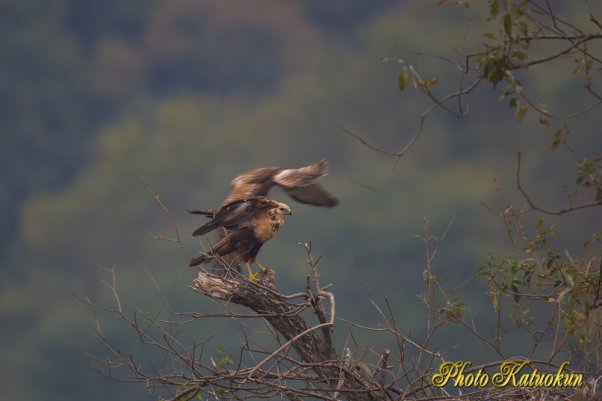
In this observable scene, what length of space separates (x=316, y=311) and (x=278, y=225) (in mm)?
1203

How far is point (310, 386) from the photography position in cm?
495

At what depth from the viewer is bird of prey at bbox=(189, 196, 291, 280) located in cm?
590

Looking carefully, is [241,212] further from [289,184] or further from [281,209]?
[289,184]

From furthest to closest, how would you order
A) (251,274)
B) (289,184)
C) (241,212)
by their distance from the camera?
(289,184) → (241,212) → (251,274)

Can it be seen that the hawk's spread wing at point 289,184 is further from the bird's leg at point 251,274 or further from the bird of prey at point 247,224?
the bird's leg at point 251,274

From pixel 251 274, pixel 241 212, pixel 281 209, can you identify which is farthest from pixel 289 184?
pixel 251 274

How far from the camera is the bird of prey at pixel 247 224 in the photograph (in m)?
5.90

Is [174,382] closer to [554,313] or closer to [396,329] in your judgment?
[396,329]

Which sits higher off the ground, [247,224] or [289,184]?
[289,184]

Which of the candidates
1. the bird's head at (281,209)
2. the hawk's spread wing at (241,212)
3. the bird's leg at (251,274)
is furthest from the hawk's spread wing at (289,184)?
the bird's leg at (251,274)

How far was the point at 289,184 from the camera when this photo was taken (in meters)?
6.13

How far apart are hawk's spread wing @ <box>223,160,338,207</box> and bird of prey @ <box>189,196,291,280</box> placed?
9cm

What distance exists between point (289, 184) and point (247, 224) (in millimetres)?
459

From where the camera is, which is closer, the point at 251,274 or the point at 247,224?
the point at 251,274
